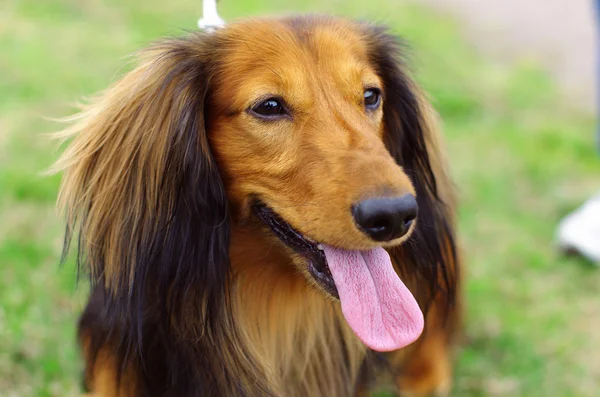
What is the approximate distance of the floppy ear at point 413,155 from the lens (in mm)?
3090

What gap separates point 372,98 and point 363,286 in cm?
71

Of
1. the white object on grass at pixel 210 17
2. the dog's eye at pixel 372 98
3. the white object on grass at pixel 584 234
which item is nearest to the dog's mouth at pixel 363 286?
the dog's eye at pixel 372 98

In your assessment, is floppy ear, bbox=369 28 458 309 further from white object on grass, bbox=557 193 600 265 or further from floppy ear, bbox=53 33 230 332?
white object on grass, bbox=557 193 600 265

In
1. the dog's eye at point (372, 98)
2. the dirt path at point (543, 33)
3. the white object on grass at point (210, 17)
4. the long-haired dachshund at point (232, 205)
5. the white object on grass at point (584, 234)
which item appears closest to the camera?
the long-haired dachshund at point (232, 205)

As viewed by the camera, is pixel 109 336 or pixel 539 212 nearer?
pixel 109 336

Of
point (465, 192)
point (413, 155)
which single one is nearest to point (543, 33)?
point (465, 192)

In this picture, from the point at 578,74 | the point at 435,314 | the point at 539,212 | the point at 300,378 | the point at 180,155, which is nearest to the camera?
the point at 180,155

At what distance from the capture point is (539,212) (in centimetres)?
571

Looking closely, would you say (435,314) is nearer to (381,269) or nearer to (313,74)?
(381,269)

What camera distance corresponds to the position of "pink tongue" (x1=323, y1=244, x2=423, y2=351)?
2600 mm

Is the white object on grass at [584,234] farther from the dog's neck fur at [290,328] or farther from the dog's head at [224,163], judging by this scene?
the dog's head at [224,163]

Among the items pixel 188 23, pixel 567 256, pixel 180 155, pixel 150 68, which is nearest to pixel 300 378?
pixel 180 155

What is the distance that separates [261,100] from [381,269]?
2.33 ft

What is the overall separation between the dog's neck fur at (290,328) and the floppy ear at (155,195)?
0.61 feet
